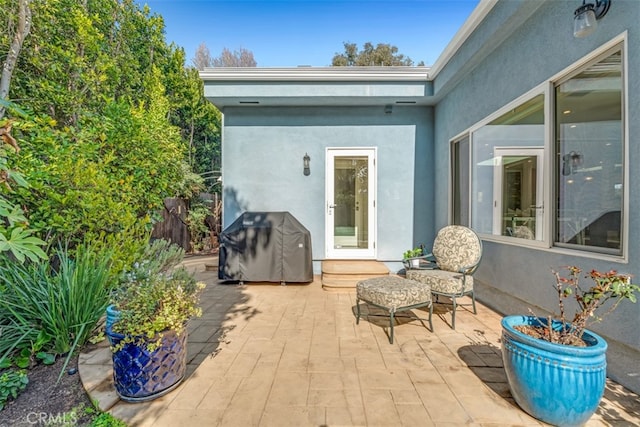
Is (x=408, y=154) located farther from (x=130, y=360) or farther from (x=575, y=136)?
(x=130, y=360)

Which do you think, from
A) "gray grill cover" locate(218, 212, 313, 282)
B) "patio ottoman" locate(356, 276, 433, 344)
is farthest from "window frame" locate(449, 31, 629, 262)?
"gray grill cover" locate(218, 212, 313, 282)

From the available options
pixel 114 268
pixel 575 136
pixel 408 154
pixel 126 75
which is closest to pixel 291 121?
pixel 408 154

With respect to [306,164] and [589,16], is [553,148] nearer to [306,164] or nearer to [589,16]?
[589,16]

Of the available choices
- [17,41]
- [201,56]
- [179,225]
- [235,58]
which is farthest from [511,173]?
[235,58]

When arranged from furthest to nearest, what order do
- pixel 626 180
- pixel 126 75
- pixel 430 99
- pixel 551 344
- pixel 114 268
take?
pixel 126 75, pixel 430 99, pixel 114 268, pixel 626 180, pixel 551 344

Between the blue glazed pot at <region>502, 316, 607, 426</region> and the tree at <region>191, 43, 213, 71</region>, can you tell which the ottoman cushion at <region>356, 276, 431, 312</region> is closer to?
the blue glazed pot at <region>502, 316, 607, 426</region>

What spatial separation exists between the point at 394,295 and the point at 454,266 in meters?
1.24

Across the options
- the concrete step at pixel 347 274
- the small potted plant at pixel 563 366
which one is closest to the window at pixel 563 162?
the small potted plant at pixel 563 366

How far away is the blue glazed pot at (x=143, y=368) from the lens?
1870 mm

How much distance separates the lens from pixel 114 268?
3.01m

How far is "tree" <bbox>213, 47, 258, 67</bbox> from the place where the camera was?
15.8m

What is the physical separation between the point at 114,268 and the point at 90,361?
0.96 m

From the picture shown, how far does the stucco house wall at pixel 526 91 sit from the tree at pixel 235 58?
14.3m

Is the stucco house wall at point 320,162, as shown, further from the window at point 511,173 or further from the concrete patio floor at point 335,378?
the concrete patio floor at point 335,378
